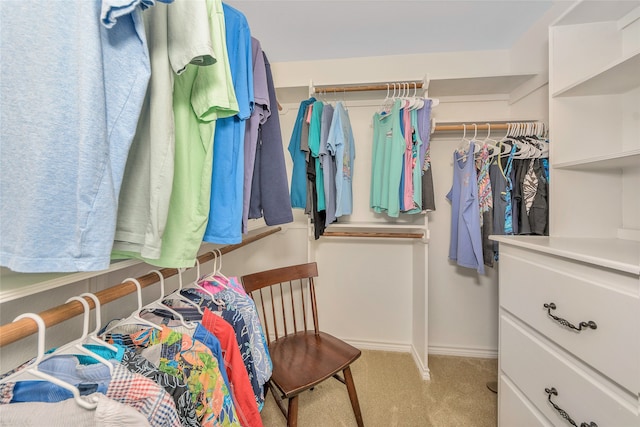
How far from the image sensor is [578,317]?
75 centimetres

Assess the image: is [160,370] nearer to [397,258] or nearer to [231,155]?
[231,155]

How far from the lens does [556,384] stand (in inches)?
32.2

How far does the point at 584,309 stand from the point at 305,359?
104 cm

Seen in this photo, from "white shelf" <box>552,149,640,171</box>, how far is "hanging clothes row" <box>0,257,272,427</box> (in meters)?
1.37

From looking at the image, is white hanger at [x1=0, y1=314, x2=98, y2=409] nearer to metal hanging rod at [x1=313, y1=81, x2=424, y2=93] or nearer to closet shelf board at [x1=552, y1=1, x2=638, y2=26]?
metal hanging rod at [x1=313, y1=81, x2=424, y2=93]

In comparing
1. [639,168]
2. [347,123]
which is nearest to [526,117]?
[639,168]

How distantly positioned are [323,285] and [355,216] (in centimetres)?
61

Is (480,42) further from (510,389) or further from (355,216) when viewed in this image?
(510,389)

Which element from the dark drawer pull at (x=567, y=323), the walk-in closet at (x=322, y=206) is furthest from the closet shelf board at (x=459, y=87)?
the dark drawer pull at (x=567, y=323)

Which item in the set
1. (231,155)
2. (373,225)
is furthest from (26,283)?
(373,225)

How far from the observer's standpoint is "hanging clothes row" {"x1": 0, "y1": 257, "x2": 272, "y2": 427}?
1.29 ft

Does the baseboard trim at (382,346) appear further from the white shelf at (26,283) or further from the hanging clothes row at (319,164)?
the white shelf at (26,283)

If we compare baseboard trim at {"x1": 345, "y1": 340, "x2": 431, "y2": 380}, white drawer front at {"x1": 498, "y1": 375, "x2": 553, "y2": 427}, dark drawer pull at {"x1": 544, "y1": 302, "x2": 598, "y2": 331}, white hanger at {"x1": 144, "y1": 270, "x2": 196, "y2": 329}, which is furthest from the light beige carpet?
white hanger at {"x1": 144, "y1": 270, "x2": 196, "y2": 329}

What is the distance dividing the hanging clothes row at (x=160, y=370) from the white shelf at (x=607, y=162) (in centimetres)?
137
